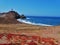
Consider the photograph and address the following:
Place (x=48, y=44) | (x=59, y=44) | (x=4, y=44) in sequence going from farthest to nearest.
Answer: (x=59, y=44)
(x=48, y=44)
(x=4, y=44)

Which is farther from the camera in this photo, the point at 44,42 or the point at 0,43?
the point at 44,42

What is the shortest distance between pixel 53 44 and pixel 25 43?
1820 mm

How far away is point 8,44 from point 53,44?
2.94 m

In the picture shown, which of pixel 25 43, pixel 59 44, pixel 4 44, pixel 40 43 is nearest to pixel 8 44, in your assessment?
pixel 4 44

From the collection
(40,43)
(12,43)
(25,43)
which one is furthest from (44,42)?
(12,43)

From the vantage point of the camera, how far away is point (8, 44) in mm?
12180

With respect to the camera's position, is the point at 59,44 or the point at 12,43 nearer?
the point at 12,43

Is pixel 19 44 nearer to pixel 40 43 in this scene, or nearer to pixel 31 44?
pixel 31 44

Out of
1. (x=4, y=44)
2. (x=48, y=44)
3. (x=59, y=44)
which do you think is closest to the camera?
(x=4, y=44)

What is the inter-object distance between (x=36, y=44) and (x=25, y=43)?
64 cm

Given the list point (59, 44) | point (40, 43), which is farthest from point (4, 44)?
point (59, 44)

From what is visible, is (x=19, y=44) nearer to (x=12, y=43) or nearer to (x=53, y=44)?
(x=12, y=43)

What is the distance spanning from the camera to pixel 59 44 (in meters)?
14.0

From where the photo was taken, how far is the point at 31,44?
12461mm
